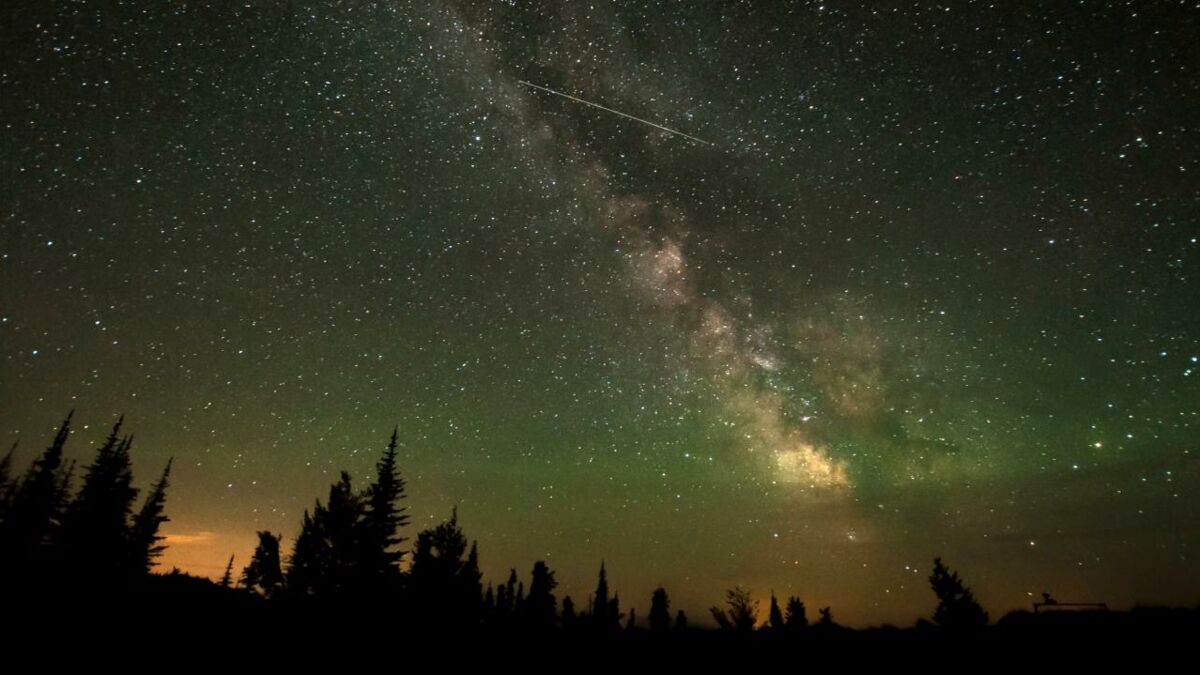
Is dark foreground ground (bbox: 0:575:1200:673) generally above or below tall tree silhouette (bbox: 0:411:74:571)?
below

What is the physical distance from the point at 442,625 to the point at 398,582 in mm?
3701

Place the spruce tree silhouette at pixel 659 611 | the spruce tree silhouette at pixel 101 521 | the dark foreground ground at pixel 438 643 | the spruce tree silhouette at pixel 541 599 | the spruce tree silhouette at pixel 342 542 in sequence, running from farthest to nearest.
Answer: the spruce tree silhouette at pixel 659 611, the spruce tree silhouette at pixel 541 599, the spruce tree silhouette at pixel 101 521, the spruce tree silhouette at pixel 342 542, the dark foreground ground at pixel 438 643

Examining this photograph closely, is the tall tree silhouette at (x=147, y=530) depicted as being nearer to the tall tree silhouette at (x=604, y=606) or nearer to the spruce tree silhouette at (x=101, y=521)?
the spruce tree silhouette at (x=101, y=521)

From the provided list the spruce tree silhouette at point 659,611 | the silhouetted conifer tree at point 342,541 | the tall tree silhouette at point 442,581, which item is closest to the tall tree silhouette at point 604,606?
the spruce tree silhouette at point 659,611

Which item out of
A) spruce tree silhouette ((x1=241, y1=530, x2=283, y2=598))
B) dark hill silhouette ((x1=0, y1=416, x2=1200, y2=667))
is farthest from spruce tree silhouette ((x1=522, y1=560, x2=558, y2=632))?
spruce tree silhouette ((x1=241, y1=530, x2=283, y2=598))

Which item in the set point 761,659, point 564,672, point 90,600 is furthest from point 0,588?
point 761,659

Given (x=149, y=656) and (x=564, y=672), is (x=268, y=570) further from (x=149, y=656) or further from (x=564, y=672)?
(x=564, y=672)

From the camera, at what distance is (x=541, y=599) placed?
49875mm

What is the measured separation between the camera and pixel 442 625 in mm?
26922

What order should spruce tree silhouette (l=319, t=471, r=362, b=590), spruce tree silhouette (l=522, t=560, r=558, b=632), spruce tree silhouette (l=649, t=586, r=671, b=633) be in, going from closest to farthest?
spruce tree silhouette (l=319, t=471, r=362, b=590) → spruce tree silhouette (l=522, t=560, r=558, b=632) → spruce tree silhouette (l=649, t=586, r=671, b=633)

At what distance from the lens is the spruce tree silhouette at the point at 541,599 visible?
48.2 metres

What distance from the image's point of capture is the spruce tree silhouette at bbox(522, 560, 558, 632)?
48.2m

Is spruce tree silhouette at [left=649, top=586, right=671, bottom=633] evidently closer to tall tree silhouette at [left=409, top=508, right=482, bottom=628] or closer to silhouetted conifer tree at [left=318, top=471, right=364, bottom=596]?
tall tree silhouette at [left=409, top=508, right=482, bottom=628]

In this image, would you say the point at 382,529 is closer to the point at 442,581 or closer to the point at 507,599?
the point at 442,581
